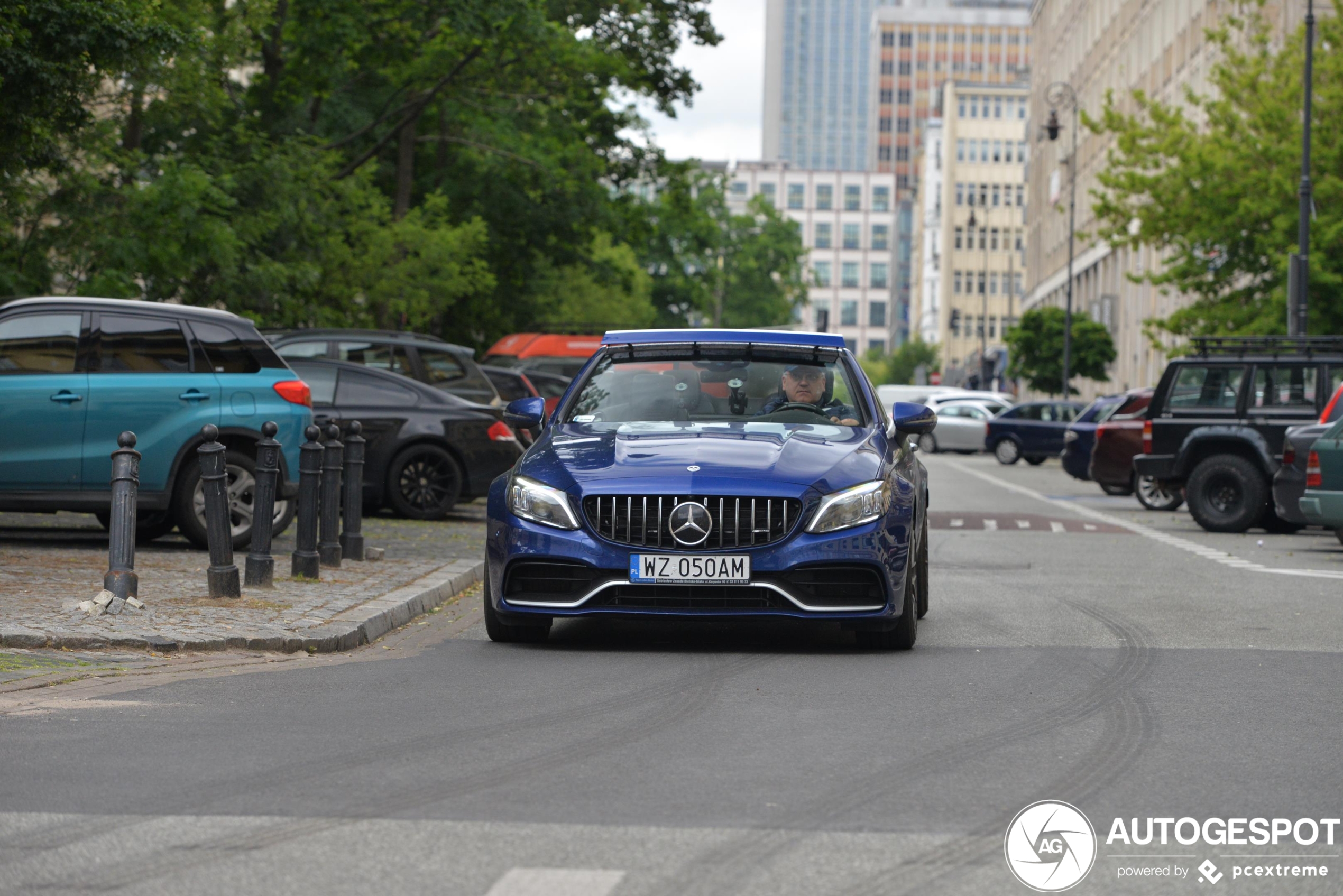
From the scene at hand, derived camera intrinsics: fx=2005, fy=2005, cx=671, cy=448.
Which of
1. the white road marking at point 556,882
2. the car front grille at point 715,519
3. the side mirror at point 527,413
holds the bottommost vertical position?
the white road marking at point 556,882

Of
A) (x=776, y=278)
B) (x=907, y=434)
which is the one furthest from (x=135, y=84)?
(x=776, y=278)

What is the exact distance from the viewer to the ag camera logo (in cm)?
495

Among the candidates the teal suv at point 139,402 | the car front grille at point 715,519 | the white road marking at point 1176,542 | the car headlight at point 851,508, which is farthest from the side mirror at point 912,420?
the white road marking at point 1176,542

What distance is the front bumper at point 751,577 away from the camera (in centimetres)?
915

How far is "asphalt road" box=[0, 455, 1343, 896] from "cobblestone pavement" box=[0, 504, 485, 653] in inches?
27.6

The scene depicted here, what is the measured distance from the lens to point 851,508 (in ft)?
30.3

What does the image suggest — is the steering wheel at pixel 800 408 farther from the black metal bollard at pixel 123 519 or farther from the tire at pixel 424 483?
the tire at pixel 424 483

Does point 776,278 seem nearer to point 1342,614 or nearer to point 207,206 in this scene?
point 207,206

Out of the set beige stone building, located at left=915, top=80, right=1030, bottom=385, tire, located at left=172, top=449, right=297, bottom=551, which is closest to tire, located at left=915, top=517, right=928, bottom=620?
tire, located at left=172, top=449, right=297, bottom=551

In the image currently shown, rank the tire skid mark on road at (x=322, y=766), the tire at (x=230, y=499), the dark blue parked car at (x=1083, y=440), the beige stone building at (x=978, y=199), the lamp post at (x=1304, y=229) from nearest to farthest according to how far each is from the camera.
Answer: the tire skid mark on road at (x=322, y=766) → the tire at (x=230, y=499) → the dark blue parked car at (x=1083, y=440) → the lamp post at (x=1304, y=229) → the beige stone building at (x=978, y=199)

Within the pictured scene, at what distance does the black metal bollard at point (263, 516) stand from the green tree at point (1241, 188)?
28.8 meters

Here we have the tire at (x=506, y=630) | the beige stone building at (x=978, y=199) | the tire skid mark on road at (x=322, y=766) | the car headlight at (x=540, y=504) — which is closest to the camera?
the tire skid mark on road at (x=322, y=766)

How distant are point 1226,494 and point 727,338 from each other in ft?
40.9

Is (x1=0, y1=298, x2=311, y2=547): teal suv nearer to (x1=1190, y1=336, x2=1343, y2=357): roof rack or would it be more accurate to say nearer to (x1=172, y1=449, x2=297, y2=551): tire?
(x1=172, y1=449, x2=297, y2=551): tire
